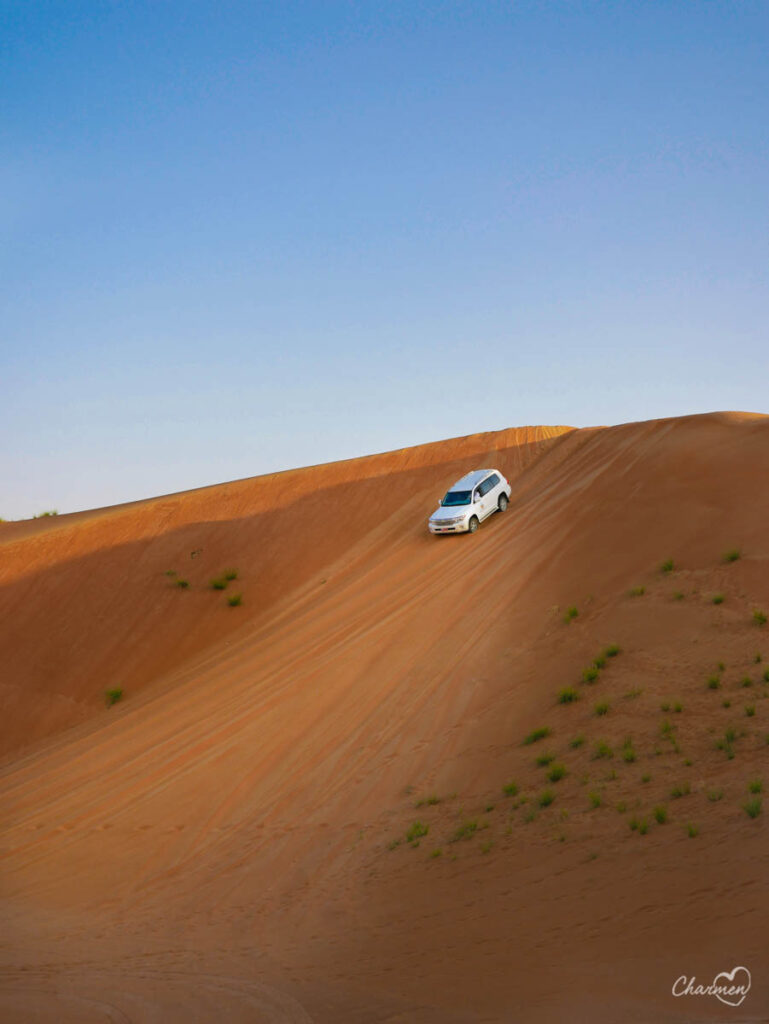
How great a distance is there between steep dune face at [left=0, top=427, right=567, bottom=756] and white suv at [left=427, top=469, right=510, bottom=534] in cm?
392

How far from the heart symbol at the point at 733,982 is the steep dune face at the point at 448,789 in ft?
0.28

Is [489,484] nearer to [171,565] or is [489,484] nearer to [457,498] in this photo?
[457,498]

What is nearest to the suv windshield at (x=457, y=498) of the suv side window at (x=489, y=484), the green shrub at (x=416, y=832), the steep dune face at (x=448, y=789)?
the suv side window at (x=489, y=484)

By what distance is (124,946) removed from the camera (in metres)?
12.3

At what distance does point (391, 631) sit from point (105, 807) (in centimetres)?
820

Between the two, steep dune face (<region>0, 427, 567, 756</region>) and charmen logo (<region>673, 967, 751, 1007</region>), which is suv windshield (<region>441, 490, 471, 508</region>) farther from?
charmen logo (<region>673, 967, 751, 1007</region>)

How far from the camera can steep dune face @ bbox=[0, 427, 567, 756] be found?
30641 millimetres

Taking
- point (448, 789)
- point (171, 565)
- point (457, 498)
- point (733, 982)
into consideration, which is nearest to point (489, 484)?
point (457, 498)

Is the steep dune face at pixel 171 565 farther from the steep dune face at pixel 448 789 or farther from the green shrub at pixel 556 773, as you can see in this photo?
the green shrub at pixel 556 773

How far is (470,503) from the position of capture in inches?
1190

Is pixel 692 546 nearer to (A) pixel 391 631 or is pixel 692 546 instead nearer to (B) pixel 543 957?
(A) pixel 391 631

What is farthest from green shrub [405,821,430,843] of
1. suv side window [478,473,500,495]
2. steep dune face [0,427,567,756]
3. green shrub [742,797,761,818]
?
suv side window [478,473,500,495]

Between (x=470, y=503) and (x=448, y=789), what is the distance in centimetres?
1579

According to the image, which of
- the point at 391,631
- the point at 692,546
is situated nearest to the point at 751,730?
the point at 692,546
